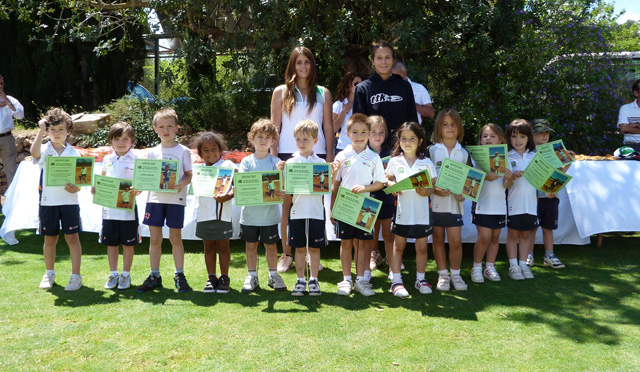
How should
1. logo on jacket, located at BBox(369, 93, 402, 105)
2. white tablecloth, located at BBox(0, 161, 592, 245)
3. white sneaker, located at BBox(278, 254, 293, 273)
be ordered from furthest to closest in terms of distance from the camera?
1. white tablecloth, located at BBox(0, 161, 592, 245)
2. white sneaker, located at BBox(278, 254, 293, 273)
3. logo on jacket, located at BBox(369, 93, 402, 105)

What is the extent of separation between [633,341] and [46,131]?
481 cm

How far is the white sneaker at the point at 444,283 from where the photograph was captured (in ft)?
14.7

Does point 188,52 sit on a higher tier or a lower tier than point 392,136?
higher

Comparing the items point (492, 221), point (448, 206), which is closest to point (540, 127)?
point (492, 221)

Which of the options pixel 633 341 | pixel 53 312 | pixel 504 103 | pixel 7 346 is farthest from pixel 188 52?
pixel 633 341

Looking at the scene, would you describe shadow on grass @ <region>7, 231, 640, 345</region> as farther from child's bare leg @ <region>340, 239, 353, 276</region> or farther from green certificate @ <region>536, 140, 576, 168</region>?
green certificate @ <region>536, 140, 576, 168</region>

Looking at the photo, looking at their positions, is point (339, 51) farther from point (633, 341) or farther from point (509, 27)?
point (633, 341)

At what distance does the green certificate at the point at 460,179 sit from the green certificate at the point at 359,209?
0.59 meters

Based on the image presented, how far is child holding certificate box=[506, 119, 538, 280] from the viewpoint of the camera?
4.88 m

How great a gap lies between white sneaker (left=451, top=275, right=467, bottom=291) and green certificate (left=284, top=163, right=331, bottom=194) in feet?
4.62

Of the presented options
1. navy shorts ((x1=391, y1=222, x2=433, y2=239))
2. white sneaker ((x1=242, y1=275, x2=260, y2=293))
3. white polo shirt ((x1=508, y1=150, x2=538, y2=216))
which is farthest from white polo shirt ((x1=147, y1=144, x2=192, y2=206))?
white polo shirt ((x1=508, y1=150, x2=538, y2=216))

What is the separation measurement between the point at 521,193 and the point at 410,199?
123cm

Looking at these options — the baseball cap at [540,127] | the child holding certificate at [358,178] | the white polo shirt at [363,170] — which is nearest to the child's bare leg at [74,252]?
the child holding certificate at [358,178]

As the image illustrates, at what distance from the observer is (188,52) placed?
9.05 meters
